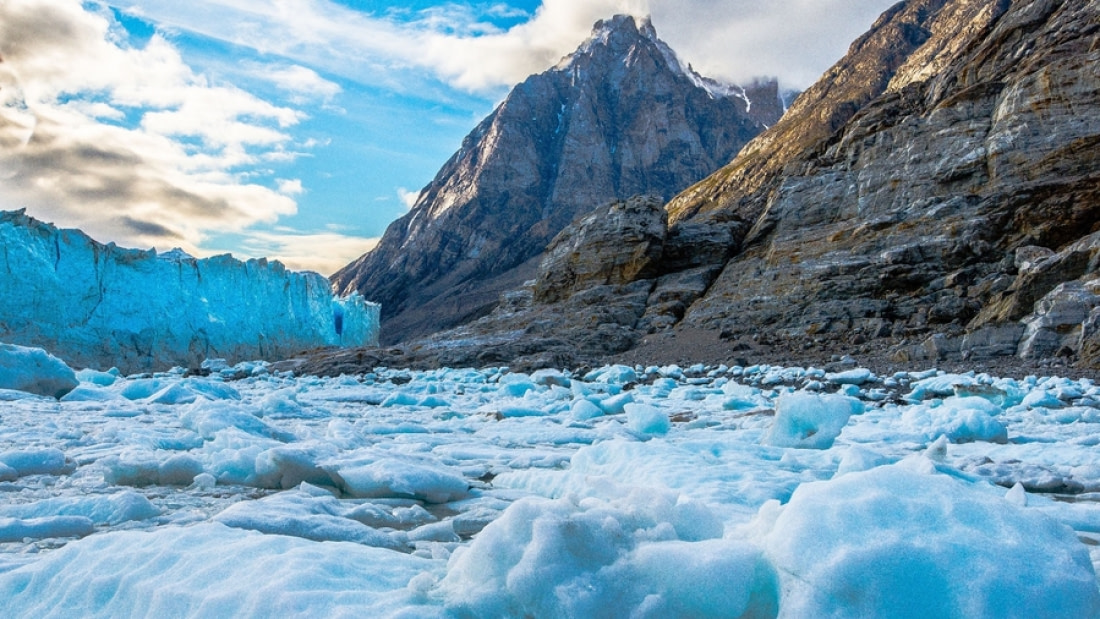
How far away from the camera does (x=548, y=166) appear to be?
95000 millimetres

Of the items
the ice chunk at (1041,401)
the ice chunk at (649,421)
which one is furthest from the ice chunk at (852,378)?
the ice chunk at (649,421)

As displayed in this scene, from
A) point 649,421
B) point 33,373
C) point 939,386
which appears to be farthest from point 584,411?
point 33,373

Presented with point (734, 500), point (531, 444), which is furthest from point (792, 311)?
point (734, 500)

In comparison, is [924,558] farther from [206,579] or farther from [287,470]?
[287,470]

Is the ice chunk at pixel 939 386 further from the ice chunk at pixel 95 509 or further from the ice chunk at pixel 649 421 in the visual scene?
the ice chunk at pixel 95 509

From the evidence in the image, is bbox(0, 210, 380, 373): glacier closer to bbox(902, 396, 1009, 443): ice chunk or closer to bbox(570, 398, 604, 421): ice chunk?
bbox(570, 398, 604, 421): ice chunk

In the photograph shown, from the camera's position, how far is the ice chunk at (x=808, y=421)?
20.6 ft

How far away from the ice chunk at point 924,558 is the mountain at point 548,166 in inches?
2956

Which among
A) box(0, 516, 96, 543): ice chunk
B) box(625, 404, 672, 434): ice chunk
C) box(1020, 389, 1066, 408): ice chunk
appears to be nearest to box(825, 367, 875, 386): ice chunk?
box(1020, 389, 1066, 408): ice chunk

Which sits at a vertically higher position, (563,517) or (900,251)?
(900,251)

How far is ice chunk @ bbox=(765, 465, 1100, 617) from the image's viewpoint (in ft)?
6.10

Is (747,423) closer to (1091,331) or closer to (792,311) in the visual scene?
(1091,331)

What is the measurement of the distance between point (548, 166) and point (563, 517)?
95.1 metres

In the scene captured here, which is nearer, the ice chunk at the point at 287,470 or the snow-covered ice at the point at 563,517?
the snow-covered ice at the point at 563,517
